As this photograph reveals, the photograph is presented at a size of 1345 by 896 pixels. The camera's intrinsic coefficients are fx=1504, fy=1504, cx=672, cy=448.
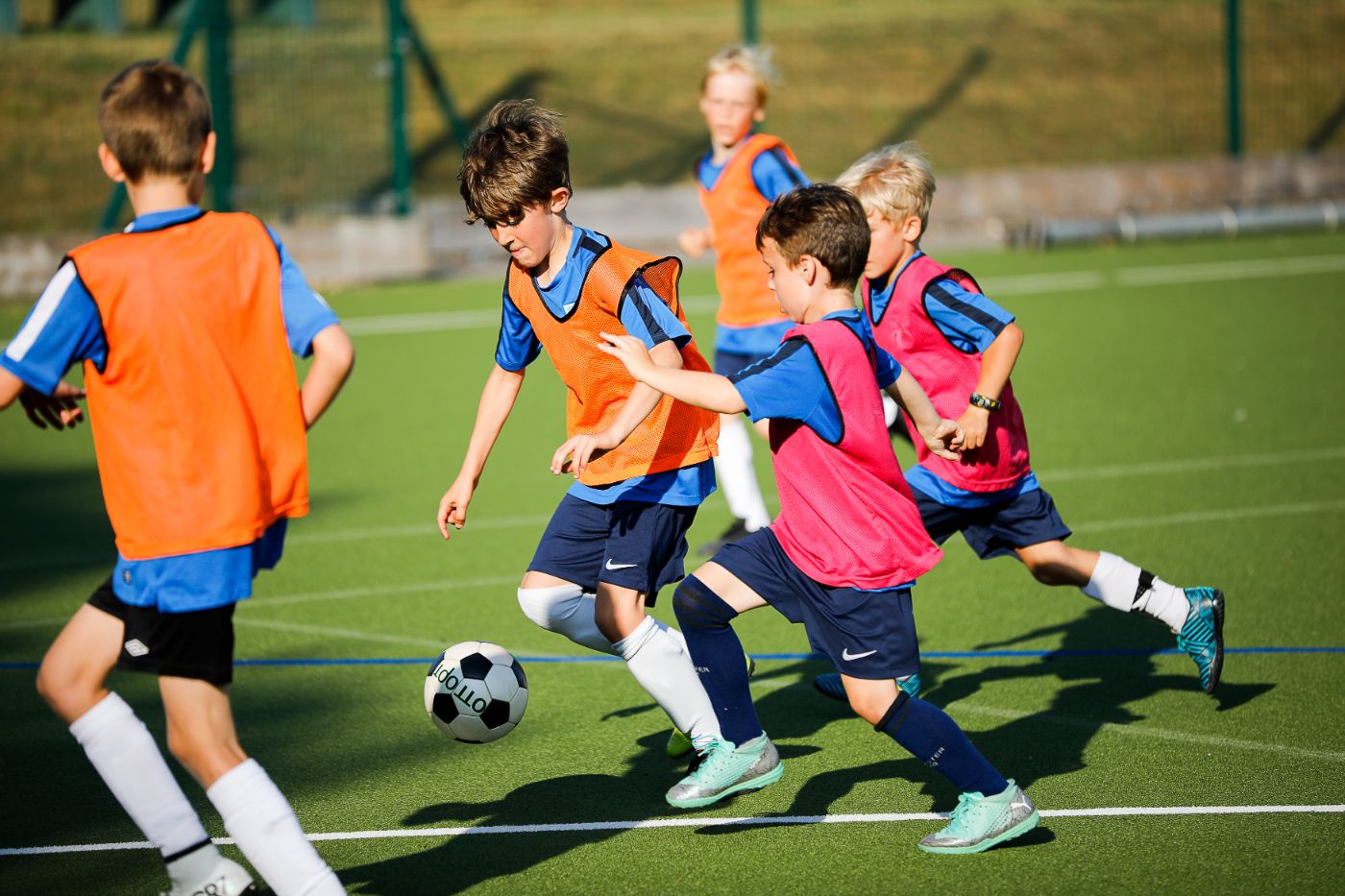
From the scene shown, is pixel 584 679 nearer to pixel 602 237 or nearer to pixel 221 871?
pixel 602 237

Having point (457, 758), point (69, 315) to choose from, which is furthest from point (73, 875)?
point (69, 315)

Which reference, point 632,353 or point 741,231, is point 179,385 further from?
point 741,231

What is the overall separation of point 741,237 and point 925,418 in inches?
129

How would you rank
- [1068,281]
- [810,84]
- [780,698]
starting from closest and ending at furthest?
[780,698] → [1068,281] → [810,84]

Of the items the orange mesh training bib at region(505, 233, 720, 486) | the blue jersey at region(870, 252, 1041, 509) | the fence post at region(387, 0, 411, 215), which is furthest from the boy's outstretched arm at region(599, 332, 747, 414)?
the fence post at region(387, 0, 411, 215)

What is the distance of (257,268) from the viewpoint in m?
3.26

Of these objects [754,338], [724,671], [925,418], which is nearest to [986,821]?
[724,671]

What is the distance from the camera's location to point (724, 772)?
165 inches

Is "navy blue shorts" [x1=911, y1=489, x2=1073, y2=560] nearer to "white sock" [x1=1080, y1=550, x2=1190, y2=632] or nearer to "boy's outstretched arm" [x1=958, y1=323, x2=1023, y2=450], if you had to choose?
"white sock" [x1=1080, y1=550, x2=1190, y2=632]

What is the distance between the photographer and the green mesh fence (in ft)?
57.3

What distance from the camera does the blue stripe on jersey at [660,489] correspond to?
4312 mm

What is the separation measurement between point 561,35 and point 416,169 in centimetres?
498

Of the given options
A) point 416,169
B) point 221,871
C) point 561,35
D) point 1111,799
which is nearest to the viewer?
point 221,871

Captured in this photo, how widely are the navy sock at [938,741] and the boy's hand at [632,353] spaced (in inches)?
41.4
